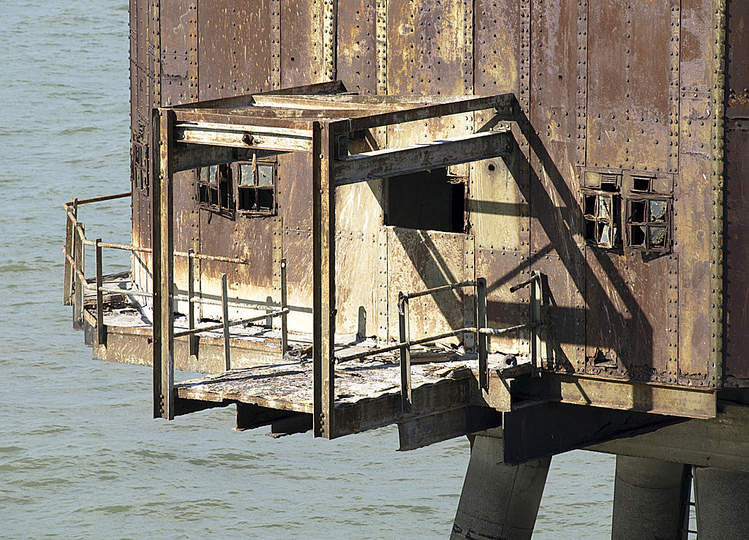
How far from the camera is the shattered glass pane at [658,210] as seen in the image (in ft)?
47.8

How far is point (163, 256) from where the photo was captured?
535 inches

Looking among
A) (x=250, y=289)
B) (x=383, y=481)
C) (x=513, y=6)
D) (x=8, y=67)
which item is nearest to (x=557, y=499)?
(x=383, y=481)

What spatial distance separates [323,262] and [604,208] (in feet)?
12.5

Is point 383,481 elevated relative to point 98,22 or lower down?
lower down

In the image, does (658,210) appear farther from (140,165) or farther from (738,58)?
(140,165)

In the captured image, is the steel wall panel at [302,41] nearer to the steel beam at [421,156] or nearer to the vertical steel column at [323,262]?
the steel beam at [421,156]

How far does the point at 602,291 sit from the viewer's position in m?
15.1

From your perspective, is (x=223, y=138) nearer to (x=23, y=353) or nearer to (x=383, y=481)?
(x=383, y=481)

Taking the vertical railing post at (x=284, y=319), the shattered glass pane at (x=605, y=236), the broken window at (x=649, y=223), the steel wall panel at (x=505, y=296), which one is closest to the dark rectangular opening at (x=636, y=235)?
the broken window at (x=649, y=223)

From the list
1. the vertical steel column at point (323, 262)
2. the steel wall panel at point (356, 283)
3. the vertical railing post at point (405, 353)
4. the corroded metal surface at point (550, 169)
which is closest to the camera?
the vertical steel column at point (323, 262)

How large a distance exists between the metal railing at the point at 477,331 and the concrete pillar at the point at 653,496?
5.93 metres

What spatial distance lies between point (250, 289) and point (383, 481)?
18.1m

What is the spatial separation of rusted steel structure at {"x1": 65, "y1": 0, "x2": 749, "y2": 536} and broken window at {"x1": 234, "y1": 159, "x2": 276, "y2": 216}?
0.09ft

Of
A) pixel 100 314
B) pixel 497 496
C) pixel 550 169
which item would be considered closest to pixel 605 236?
pixel 550 169
